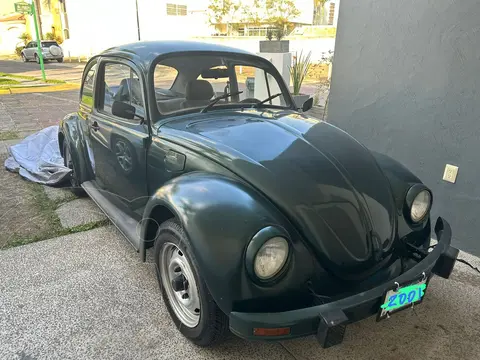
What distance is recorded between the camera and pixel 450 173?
3.63m

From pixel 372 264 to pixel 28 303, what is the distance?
2415 millimetres

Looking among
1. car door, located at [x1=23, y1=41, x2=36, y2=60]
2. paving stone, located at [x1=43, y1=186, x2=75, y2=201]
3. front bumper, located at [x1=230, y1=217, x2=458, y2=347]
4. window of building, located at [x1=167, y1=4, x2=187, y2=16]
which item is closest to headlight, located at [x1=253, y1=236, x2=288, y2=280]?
front bumper, located at [x1=230, y1=217, x2=458, y2=347]

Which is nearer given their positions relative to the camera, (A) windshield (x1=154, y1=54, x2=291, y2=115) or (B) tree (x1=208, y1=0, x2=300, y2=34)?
(A) windshield (x1=154, y1=54, x2=291, y2=115)

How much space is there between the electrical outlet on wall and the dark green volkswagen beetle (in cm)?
116

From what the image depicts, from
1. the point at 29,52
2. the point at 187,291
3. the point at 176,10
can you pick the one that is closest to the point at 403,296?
the point at 187,291

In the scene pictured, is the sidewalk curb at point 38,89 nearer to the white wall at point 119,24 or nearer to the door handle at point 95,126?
the door handle at point 95,126

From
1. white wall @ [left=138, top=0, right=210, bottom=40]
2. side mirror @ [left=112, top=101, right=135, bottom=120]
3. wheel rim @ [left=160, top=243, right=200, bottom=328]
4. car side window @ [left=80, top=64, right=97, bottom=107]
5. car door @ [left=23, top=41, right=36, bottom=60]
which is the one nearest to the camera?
wheel rim @ [left=160, top=243, right=200, bottom=328]

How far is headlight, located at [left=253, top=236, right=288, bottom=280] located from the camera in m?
1.88

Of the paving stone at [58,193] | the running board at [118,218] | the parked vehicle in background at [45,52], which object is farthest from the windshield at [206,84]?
the parked vehicle in background at [45,52]

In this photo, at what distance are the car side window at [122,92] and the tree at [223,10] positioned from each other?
2247 centimetres

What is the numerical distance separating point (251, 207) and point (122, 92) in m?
2.03

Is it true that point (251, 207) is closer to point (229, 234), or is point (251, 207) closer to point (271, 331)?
point (229, 234)

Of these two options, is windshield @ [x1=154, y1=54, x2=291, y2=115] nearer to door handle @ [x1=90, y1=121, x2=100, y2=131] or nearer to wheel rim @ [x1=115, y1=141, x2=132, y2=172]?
wheel rim @ [x1=115, y1=141, x2=132, y2=172]

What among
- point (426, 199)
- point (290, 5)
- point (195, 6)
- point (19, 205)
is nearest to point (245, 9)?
point (290, 5)
